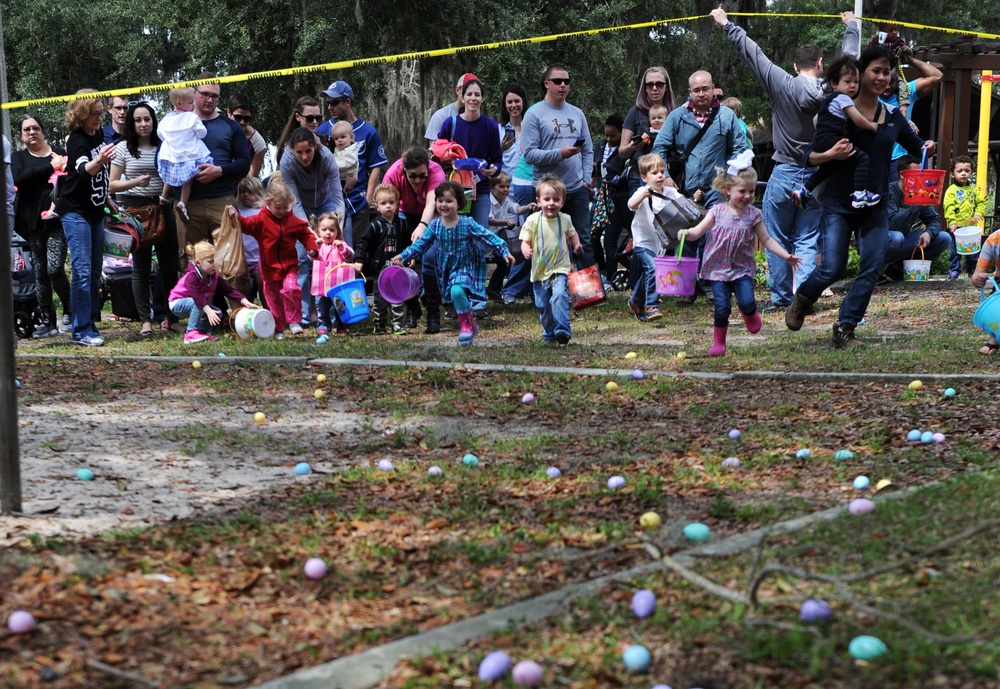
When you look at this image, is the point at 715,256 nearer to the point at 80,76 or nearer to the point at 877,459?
the point at 877,459

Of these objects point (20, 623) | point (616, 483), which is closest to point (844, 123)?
point (616, 483)

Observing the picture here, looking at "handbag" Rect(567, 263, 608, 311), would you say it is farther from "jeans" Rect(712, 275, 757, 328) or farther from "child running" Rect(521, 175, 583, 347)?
"jeans" Rect(712, 275, 757, 328)

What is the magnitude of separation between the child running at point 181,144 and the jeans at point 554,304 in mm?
3377

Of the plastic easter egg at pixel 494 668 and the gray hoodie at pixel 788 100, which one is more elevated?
the gray hoodie at pixel 788 100

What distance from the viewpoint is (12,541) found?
382 cm

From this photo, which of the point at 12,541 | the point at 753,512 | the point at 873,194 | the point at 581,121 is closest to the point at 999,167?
the point at 581,121

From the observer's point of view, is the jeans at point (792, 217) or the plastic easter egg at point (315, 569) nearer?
the plastic easter egg at point (315, 569)

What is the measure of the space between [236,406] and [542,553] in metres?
3.32

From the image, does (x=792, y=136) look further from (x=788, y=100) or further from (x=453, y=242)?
(x=453, y=242)

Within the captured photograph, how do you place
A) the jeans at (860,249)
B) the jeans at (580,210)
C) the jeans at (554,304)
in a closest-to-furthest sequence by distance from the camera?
the jeans at (860,249), the jeans at (554,304), the jeans at (580,210)

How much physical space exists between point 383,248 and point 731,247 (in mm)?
3795

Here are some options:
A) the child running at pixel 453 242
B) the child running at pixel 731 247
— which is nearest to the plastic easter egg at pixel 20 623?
the child running at pixel 731 247

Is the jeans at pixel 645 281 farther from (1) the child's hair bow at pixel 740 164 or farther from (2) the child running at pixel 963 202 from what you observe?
(2) the child running at pixel 963 202

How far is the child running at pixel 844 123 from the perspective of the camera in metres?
7.61
